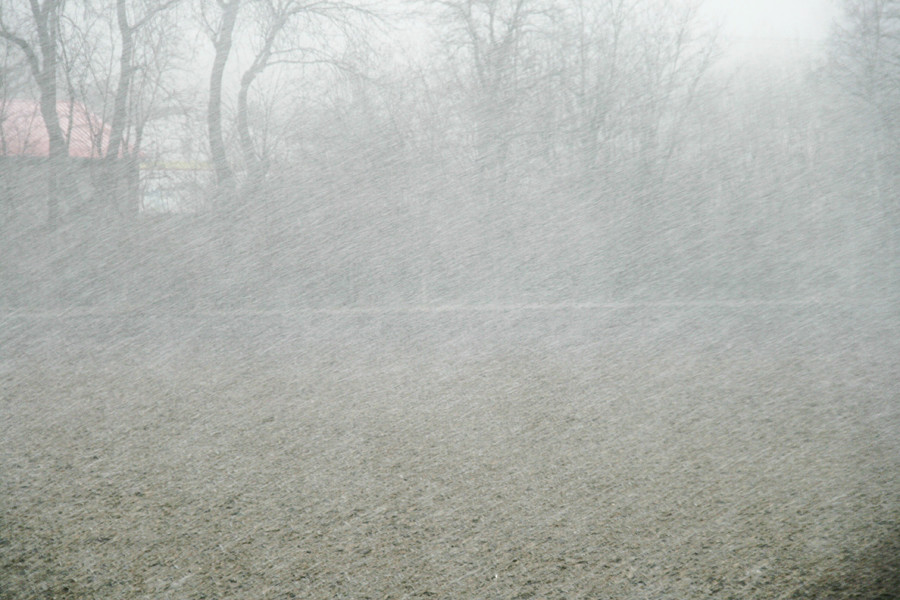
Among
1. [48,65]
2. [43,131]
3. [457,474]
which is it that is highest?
[48,65]

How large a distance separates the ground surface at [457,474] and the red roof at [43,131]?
3021mm

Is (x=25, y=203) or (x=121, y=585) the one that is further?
(x=25, y=203)

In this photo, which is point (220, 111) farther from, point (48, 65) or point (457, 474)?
point (457, 474)

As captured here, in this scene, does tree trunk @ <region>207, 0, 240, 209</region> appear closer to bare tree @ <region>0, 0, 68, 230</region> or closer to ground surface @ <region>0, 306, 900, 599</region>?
bare tree @ <region>0, 0, 68, 230</region>

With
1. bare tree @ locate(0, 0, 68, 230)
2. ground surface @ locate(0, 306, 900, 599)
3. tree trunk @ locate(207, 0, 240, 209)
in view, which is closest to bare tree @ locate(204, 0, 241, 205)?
tree trunk @ locate(207, 0, 240, 209)

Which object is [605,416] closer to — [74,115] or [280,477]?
[280,477]

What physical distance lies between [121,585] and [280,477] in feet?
2.05

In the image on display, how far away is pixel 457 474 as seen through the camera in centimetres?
190

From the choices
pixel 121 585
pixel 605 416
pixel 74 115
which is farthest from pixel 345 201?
pixel 121 585

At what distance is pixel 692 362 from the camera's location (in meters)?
3.49

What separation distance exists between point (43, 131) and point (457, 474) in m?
6.03

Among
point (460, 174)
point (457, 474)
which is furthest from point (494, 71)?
point (457, 474)

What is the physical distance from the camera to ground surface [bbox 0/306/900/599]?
51.8 inches

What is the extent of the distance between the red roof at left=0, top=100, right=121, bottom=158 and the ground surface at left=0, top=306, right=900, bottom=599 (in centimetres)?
302
